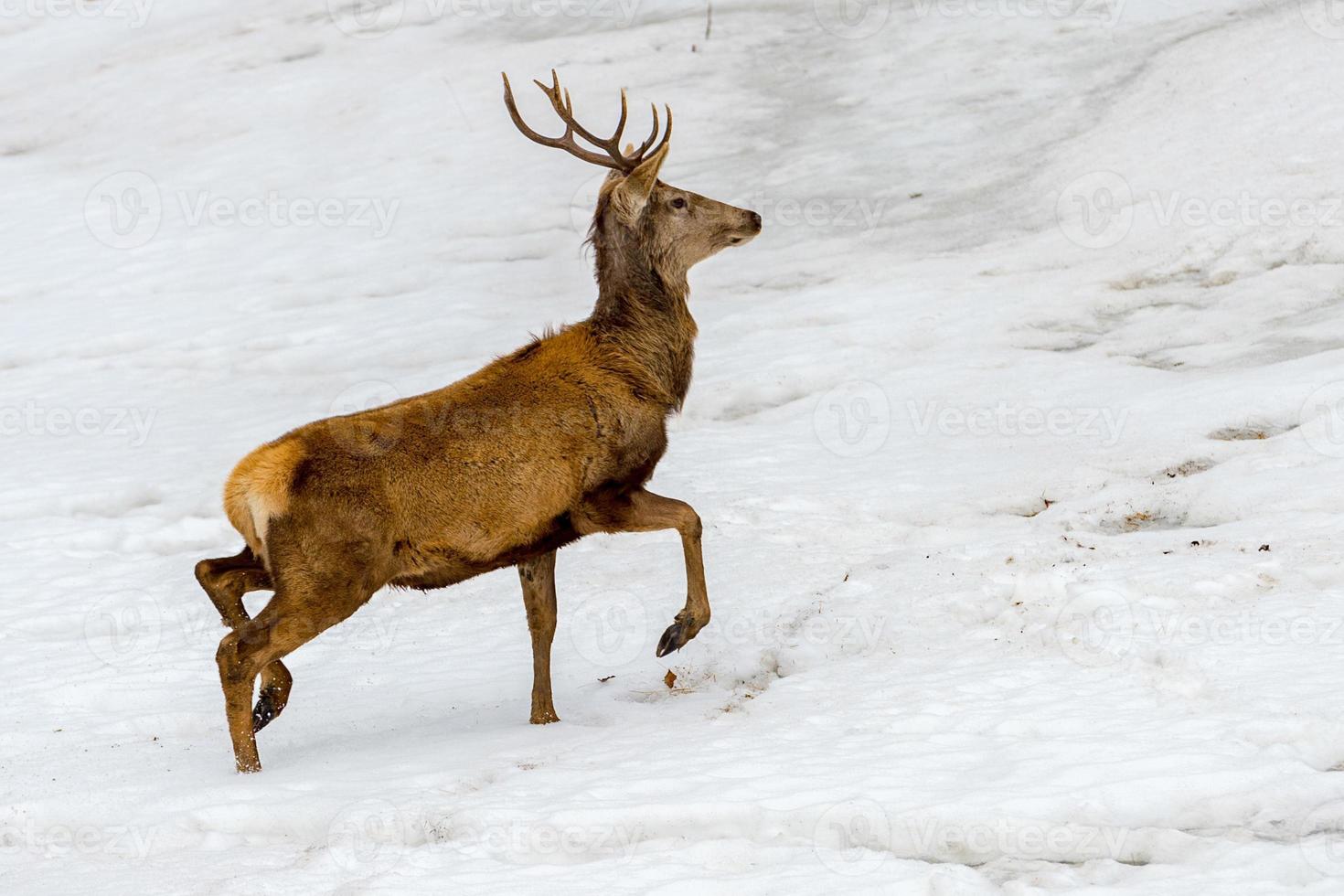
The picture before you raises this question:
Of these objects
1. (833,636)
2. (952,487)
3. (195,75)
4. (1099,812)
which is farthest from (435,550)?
(195,75)

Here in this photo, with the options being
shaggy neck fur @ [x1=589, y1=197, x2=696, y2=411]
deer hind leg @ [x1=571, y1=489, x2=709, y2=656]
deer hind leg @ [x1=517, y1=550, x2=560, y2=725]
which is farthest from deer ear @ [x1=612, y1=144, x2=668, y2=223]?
deer hind leg @ [x1=517, y1=550, x2=560, y2=725]

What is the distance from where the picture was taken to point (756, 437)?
11352mm

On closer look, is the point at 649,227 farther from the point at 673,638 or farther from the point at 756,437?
the point at 756,437

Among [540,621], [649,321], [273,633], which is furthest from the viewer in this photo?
[649,321]

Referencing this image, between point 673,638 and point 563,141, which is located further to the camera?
point 563,141

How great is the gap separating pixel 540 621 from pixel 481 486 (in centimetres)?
99

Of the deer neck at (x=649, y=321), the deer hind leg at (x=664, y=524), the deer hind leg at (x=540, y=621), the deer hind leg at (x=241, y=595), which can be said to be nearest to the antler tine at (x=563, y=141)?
the deer neck at (x=649, y=321)

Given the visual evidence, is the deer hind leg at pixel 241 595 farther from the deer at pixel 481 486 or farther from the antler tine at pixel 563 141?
the antler tine at pixel 563 141

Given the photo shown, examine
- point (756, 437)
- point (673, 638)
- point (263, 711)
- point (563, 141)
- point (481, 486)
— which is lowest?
point (756, 437)

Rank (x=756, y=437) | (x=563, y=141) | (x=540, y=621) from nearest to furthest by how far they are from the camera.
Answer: (x=540, y=621), (x=563, y=141), (x=756, y=437)

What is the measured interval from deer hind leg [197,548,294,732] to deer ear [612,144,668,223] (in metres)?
2.70

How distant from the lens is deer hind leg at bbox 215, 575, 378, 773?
21.8 feet

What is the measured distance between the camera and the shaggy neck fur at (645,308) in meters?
7.75

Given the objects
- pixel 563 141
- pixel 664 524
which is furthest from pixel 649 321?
pixel 563 141
